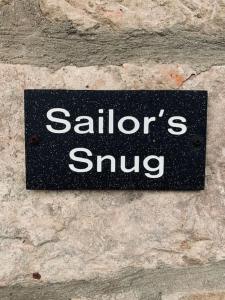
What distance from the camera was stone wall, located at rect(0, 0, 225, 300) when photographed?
2.13 ft

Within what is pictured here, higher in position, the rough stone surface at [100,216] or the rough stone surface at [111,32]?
the rough stone surface at [111,32]

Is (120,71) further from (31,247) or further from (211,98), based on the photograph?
(31,247)

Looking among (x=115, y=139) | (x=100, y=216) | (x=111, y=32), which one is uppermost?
(x=111, y=32)

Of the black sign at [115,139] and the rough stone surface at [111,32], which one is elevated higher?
the rough stone surface at [111,32]

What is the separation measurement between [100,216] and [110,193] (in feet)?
0.12

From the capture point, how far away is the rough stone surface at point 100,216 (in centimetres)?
66

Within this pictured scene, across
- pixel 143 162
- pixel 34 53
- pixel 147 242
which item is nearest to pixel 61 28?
pixel 34 53

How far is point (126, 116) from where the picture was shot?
0.65m

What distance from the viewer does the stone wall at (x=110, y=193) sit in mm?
648

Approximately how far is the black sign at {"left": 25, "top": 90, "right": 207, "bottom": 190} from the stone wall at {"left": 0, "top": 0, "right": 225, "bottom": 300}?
0.05ft

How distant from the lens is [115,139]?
2.15 feet

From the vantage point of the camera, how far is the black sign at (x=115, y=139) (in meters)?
0.65

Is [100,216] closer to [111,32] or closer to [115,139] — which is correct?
[115,139]

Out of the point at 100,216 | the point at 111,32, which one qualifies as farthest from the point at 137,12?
the point at 100,216
